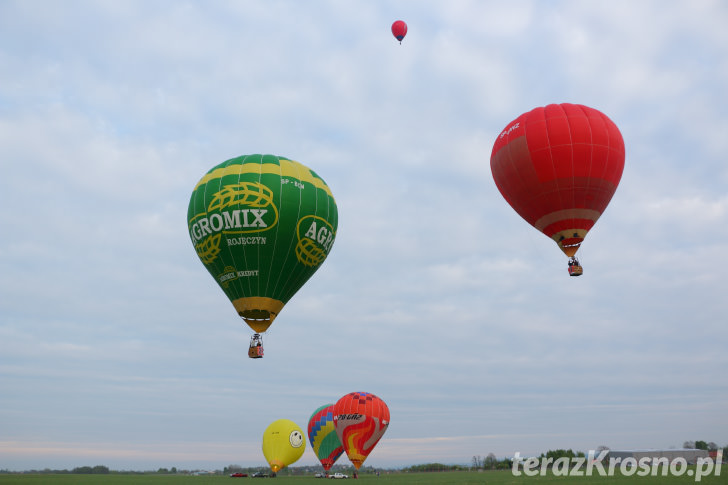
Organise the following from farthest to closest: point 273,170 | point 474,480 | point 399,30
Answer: point 399,30 < point 474,480 < point 273,170

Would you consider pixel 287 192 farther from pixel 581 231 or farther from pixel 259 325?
pixel 581 231

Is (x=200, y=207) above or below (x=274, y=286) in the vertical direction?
above

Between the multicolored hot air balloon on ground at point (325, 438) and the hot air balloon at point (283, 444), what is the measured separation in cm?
130

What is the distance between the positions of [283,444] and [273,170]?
32358 mm

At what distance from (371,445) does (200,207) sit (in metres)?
24.2

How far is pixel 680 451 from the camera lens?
64.7m

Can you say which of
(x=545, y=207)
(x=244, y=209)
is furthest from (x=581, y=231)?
(x=244, y=209)

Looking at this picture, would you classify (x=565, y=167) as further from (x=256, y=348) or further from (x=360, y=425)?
(x=360, y=425)

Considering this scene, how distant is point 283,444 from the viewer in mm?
51906

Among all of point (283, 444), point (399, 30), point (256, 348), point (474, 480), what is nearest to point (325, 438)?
point (283, 444)

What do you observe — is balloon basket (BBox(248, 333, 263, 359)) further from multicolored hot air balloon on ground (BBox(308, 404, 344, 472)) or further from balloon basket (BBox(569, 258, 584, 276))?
multicolored hot air balloon on ground (BBox(308, 404, 344, 472))

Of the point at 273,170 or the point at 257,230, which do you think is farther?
the point at 273,170

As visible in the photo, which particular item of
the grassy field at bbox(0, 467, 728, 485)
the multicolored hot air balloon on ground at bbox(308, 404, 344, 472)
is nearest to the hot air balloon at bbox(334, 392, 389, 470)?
the grassy field at bbox(0, 467, 728, 485)

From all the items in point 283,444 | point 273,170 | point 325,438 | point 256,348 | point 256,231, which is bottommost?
point 283,444
